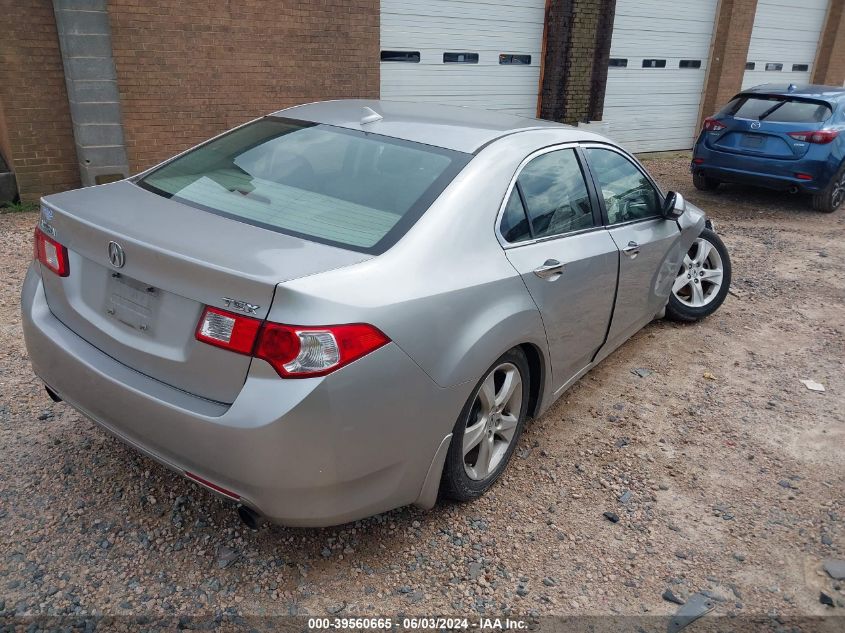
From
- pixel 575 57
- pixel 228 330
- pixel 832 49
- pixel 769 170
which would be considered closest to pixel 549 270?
pixel 228 330

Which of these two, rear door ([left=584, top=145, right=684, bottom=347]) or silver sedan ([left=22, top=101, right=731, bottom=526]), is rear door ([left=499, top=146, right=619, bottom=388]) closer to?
silver sedan ([left=22, top=101, right=731, bottom=526])

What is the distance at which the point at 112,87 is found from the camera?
7.11m

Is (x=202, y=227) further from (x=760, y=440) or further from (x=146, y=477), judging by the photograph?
(x=760, y=440)

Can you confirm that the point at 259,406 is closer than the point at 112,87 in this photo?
Yes

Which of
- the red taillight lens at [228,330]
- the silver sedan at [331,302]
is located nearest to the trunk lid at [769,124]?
the silver sedan at [331,302]

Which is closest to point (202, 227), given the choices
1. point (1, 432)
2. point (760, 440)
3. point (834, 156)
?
point (1, 432)

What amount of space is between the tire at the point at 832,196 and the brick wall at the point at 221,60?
20.0 ft

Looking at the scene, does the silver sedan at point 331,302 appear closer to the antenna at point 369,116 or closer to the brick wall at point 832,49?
the antenna at point 369,116

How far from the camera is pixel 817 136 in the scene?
28.1ft

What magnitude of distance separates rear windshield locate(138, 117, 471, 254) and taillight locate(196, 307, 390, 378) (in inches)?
16.4

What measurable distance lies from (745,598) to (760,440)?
1.33 meters

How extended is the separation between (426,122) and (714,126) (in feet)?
23.4

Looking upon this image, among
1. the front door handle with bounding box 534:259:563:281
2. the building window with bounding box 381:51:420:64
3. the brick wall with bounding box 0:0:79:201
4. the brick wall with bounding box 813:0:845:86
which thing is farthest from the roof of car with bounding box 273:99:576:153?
the brick wall with bounding box 813:0:845:86

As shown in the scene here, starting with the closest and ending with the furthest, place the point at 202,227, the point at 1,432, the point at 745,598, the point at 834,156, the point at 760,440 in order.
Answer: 1. the point at 202,227
2. the point at 745,598
3. the point at 1,432
4. the point at 760,440
5. the point at 834,156
